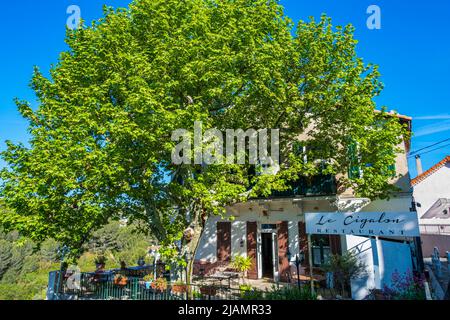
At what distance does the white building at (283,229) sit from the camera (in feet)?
48.5

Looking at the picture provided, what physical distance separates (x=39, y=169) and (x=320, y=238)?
12838 mm

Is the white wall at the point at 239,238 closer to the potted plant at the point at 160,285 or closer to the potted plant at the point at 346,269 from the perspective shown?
the potted plant at the point at 160,285

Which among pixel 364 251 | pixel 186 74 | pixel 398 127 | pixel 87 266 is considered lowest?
pixel 87 266

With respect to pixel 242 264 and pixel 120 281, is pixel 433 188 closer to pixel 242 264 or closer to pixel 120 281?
pixel 242 264

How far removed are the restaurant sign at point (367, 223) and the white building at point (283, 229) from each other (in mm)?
4026

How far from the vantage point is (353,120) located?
11.5m

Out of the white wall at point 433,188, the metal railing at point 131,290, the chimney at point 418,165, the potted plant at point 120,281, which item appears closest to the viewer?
the metal railing at point 131,290

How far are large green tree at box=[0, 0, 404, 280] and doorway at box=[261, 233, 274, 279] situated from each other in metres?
5.57

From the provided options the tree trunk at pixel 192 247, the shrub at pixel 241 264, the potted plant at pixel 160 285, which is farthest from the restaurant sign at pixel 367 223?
the shrub at pixel 241 264

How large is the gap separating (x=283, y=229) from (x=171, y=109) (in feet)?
30.3

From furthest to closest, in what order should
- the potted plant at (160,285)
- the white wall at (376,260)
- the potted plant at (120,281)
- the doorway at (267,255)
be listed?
the doorway at (267,255) < the potted plant at (120,281) < the potted plant at (160,285) < the white wall at (376,260)

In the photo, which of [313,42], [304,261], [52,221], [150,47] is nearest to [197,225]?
[52,221]

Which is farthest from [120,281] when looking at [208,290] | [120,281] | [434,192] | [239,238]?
[434,192]

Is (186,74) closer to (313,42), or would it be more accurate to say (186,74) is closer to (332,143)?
(313,42)
